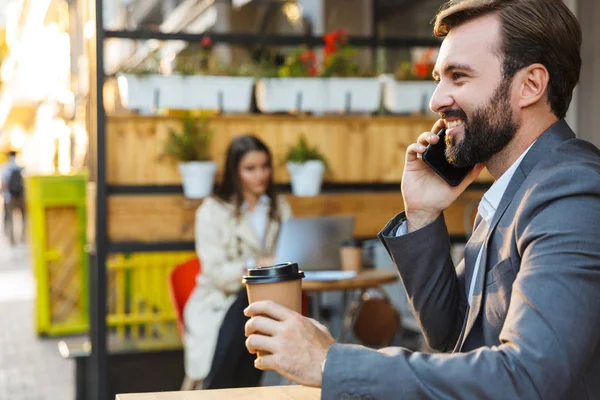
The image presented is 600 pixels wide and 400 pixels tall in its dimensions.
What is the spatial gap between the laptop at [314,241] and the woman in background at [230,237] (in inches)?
8.1

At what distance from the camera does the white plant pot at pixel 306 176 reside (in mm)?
5688

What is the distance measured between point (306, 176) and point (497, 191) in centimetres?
388

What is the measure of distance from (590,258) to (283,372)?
20.3 inches

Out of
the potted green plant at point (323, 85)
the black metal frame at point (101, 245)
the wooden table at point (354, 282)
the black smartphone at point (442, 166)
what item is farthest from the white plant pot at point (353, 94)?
the black smartphone at point (442, 166)

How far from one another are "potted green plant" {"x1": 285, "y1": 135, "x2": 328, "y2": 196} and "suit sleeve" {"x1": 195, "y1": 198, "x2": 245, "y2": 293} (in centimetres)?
71

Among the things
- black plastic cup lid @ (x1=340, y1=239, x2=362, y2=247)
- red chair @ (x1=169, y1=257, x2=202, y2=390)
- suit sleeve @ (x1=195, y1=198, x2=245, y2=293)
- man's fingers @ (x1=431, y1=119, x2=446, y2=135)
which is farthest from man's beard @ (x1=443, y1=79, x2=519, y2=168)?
red chair @ (x1=169, y1=257, x2=202, y2=390)

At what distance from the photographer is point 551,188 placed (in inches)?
62.1

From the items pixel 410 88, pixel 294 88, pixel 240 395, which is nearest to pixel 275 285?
pixel 240 395

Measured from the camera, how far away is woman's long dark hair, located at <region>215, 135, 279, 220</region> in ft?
16.9

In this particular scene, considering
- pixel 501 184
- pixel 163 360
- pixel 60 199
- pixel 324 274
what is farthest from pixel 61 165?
pixel 501 184

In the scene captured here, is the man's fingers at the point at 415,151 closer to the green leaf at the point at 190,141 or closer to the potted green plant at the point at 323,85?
the green leaf at the point at 190,141

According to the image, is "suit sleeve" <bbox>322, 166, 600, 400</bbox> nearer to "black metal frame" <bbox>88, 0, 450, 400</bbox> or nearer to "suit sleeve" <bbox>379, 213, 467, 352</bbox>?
"suit sleeve" <bbox>379, 213, 467, 352</bbox>

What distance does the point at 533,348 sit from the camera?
140 centimetres

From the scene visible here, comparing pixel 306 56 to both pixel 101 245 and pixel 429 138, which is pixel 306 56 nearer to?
pixel 101 245
